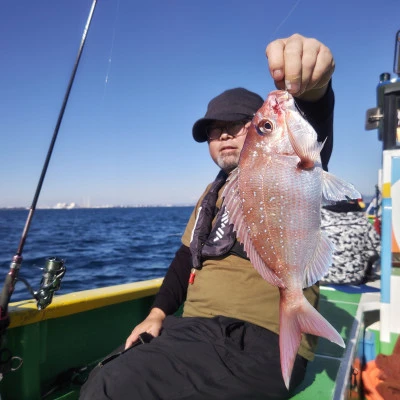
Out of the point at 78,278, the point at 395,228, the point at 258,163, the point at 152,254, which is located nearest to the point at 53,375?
the point at 258,163

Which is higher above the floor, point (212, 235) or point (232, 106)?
point (232, 106)

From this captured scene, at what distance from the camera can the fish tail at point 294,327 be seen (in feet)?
4.28


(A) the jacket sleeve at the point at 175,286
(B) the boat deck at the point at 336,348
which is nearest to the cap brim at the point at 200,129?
(A) the jacket sleeve at the point at 175,286

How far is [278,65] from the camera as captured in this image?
1419 millimetres

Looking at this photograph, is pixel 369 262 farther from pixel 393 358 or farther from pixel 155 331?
pixel 155 331

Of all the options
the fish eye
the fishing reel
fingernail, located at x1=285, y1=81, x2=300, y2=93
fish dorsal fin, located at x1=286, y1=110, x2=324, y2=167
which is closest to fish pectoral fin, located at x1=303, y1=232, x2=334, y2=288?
fish dorsal fin, located at x1=286, y1=110, x2=324, y2=167

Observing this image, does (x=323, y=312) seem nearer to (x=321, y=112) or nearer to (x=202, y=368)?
(x=202, y=368)

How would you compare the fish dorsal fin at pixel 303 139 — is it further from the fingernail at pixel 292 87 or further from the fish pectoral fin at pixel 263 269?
the fish pectoral fin at pixel 263 269

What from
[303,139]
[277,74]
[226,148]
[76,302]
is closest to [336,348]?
[226,148]

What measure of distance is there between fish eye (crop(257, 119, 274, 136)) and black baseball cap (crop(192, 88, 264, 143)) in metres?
0.76

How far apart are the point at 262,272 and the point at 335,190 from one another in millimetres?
446

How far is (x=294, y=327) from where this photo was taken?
53.7 inches

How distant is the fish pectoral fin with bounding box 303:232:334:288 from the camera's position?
1.44 meters

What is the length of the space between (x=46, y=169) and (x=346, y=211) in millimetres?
3599
